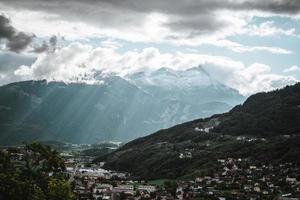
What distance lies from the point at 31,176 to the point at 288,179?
101 m

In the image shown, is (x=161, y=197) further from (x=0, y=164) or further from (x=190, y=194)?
(x=0, y=164)

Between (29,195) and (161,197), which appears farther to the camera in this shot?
(161,197)

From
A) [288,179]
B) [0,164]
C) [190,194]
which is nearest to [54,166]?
[0,164]

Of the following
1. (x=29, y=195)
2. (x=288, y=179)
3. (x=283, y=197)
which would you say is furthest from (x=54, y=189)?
(x=288, y=179)

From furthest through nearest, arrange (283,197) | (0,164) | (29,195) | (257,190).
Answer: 1. (257,190)
2. (283,197)
3. (0,164)
4. (29,195)

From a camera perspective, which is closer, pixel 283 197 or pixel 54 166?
pixel 54 166

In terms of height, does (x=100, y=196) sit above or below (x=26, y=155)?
below

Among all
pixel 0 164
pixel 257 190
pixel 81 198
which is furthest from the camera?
pixel 257 190

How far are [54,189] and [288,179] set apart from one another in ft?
342

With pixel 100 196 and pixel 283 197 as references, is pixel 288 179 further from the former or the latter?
pixel 100 196

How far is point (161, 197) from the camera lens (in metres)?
175

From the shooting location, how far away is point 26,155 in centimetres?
15925

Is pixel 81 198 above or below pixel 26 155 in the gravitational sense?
below

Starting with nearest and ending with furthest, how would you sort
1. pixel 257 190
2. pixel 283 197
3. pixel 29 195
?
pixel 29 195, pixel 283 197, pixel 257 190
